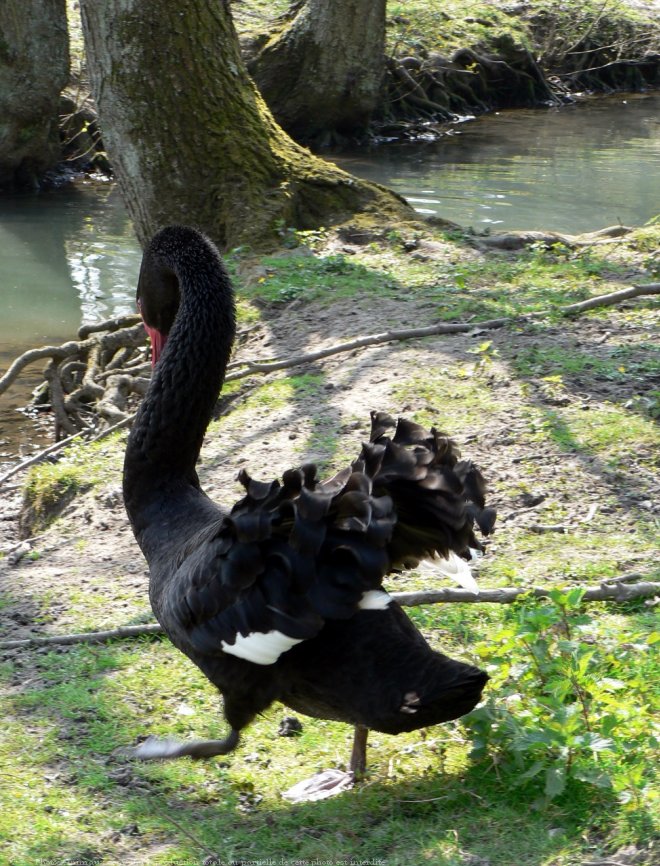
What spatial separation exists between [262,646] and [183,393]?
121 centimetres

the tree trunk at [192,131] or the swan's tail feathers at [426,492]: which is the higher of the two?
the tree trunk at [192,131]

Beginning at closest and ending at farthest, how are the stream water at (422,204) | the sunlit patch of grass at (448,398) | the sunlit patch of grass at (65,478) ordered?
the sunlit patch of grass at (448,398), the sunlit patch of grass at (65,478), the stream water at (422,204)

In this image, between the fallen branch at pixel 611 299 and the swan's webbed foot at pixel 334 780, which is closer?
the swan's webbed foot at pixel 334 780

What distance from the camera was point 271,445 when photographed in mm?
5367

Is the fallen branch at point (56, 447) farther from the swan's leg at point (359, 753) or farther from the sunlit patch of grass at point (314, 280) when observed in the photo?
the swan's leg at point (359, 753)

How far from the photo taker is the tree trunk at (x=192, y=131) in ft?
24.7

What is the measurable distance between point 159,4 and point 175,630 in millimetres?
5679

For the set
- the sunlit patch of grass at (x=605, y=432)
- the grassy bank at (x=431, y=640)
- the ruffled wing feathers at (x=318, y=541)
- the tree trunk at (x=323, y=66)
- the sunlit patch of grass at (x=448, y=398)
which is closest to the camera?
the ruffled wing feathers at (x=318, y=541)

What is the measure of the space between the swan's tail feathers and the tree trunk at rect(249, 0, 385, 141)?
1382 centimetres

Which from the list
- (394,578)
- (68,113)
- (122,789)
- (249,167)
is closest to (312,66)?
(68,113)

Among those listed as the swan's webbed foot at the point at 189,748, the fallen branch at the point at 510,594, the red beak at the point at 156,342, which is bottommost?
the swan's webbed foot at the point at 189,748

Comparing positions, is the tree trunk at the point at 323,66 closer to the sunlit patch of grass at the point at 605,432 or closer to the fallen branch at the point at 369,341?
the fallen branch at the point at 369,341

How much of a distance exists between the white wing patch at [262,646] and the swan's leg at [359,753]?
462 millimetres

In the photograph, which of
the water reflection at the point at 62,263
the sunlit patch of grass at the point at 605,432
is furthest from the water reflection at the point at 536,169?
the sunlit patch of grass at the point at 605,432
